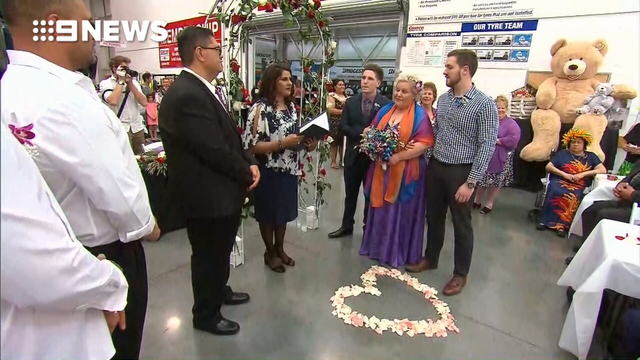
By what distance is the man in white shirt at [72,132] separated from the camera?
795 mm

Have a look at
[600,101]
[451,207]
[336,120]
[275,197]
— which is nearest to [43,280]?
[275,197]

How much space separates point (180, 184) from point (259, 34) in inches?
287

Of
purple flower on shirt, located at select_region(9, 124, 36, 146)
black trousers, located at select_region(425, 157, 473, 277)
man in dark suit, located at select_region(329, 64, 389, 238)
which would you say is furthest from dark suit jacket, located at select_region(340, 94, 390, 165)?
purple flower on shirt, located at select_region(9, 124, 36, 146)

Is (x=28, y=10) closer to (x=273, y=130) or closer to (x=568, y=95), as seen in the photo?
(x=273, y=130)

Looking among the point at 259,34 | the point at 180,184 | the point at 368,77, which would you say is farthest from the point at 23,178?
the point at 259,34

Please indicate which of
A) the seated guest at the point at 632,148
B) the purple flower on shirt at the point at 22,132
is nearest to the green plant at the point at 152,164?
the purple flower on shirt at the point at 22,132

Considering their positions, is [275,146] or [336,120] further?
[336,120]

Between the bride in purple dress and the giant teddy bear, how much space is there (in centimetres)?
268

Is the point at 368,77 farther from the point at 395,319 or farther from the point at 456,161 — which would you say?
the point at 395,319

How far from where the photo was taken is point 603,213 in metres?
2.78

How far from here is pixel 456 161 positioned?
2.30 meters

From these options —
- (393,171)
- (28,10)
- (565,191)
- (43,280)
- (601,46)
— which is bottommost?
(565,191)

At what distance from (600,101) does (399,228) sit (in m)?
3.15

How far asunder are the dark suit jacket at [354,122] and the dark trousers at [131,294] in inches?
85.9
